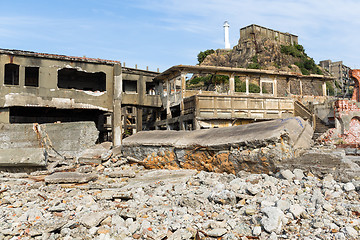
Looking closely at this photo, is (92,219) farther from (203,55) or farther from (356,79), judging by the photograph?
(203,55)

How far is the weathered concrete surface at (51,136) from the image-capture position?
12.4 metres

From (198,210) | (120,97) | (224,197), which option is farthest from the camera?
(120,97)

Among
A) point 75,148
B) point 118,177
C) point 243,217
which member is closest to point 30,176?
point 118,177

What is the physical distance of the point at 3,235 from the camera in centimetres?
463

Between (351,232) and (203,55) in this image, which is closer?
(351,232)

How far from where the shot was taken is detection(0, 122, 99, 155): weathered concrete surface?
1239 cm

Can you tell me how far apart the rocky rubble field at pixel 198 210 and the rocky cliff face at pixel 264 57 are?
152 feet

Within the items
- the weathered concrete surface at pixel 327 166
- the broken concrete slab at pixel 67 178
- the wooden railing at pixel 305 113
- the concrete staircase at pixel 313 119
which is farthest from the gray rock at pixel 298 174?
the wooden railing at pixel 305 113

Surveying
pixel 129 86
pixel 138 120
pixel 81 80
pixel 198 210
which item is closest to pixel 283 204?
pixel 198 210

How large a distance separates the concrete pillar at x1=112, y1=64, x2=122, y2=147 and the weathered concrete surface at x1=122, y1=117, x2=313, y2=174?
28.7ft

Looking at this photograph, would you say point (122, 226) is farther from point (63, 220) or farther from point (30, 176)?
point (30, 176)

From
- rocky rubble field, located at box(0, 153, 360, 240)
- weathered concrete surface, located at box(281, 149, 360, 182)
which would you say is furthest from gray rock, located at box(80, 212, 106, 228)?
weathered concrete surface, located at box(281, 149, 360, 182)

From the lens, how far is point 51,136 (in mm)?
13156

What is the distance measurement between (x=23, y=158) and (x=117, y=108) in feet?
31.8
